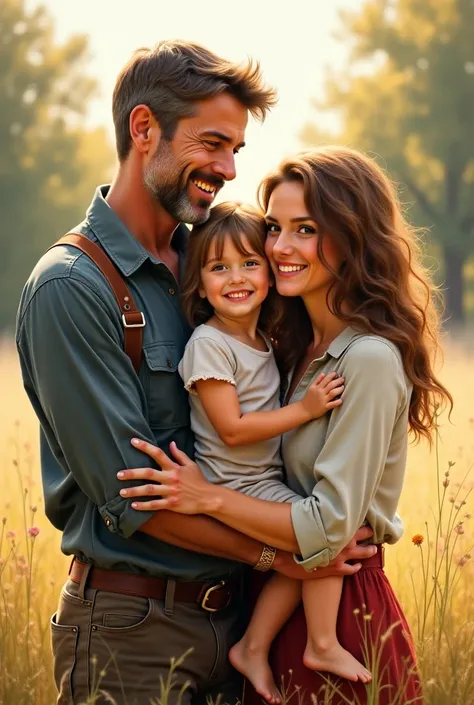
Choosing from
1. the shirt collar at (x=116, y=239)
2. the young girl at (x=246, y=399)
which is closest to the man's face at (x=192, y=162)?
the young girl at (x=246, y=399)

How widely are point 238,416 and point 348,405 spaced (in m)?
0.45

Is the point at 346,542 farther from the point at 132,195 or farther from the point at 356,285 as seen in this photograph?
the point at 132,195

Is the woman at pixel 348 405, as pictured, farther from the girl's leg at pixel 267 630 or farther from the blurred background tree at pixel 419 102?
the blurred background tree at pixel 419 102

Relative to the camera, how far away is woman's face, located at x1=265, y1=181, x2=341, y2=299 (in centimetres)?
371

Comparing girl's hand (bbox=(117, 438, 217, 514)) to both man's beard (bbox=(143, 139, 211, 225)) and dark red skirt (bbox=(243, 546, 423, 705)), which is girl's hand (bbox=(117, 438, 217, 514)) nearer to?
dark red skirt (bbox=(243, 546, 423, 705))

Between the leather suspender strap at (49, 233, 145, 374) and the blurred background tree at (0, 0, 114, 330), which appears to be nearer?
the leather suspender strap at (49, 233, 145, 374)

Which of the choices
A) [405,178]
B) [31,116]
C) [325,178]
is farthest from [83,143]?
[325,178]

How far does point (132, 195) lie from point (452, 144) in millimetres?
23443

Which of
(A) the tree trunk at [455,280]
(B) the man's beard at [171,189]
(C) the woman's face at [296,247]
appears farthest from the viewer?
(A) the tree trunk at [455,280]

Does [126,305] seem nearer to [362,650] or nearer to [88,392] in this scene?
[88,392]

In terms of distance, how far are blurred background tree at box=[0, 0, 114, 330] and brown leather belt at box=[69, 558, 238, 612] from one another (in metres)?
21.8

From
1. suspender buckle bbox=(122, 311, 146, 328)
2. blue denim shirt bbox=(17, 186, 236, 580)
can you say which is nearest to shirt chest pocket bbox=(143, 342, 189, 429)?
blue denim shirt bbox=(17, 186, 236, 580)

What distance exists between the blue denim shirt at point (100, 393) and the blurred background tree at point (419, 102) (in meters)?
23.1

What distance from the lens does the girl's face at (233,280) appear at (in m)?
3.83
